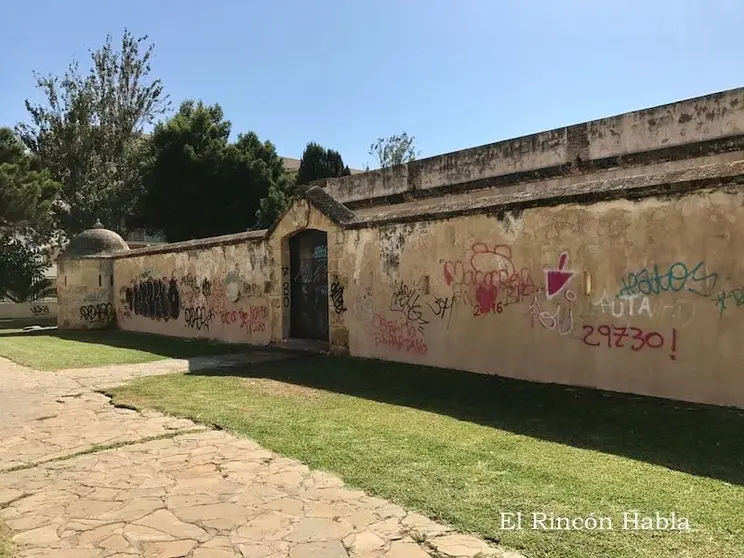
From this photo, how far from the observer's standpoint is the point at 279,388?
319 inches

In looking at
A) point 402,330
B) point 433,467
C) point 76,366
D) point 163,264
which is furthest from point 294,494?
point 163,264

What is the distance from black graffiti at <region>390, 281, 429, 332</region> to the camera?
30.8 feet

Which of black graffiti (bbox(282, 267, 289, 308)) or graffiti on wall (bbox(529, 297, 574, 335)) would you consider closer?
graffiti on wall (bbox(529, 297, 574, 335))

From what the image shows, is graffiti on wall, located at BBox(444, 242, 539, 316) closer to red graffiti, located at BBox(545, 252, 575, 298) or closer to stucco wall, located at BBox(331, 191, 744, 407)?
stucco wall, located at BBox(331, 191, 744, 407)

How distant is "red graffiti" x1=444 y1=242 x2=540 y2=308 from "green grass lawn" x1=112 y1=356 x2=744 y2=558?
3.65 feet

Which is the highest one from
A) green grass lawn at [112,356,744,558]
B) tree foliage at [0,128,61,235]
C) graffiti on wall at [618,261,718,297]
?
tree foliage at [0,128,61,235]

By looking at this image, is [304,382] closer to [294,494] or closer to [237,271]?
[294,494]

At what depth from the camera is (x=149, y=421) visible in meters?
6.41

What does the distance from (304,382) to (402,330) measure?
1951mm

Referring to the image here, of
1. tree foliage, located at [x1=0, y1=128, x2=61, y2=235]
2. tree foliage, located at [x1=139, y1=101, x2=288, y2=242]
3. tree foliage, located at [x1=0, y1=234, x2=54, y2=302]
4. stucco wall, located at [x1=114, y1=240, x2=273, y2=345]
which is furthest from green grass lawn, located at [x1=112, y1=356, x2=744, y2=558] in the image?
tree foliage, located at [x1=0, y1=234, x2=54, y2=302]

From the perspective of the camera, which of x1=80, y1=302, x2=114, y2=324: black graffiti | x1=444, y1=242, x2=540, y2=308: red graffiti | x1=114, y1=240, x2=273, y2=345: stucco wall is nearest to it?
x1=444, y1=242, x2=540, y2=308: red graffiti

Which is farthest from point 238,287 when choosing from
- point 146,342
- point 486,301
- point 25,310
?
point 25,310

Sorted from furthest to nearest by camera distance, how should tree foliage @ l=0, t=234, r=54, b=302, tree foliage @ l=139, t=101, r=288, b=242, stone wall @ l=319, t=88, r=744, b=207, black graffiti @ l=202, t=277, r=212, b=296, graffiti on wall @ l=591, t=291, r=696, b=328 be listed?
tree foliage @ l=139, t=101, r=288, b=242
tree foliage @ l=0, t=234, r=54, b=302
black graffiti @ l=202, t=277, r=212, b=296
stone wall @ l=319, t=88, r=744, b=207
graffiti on wall @ l=591, t=291, r=696, b=328

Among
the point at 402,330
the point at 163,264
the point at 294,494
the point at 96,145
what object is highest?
the point at 96,145
